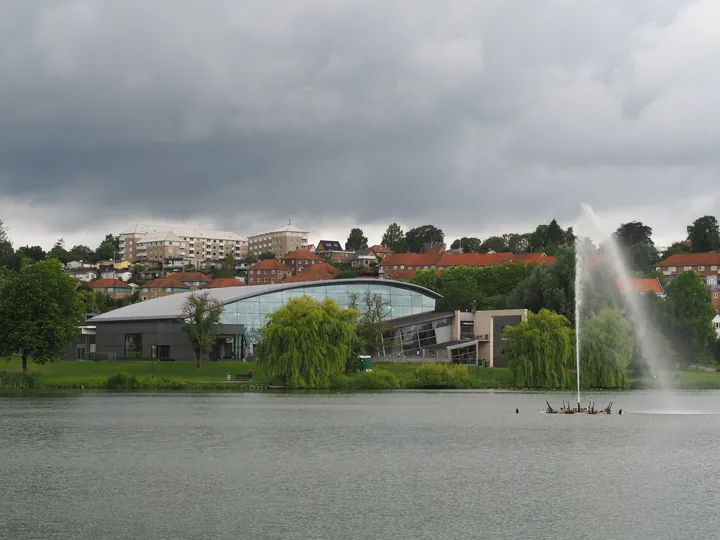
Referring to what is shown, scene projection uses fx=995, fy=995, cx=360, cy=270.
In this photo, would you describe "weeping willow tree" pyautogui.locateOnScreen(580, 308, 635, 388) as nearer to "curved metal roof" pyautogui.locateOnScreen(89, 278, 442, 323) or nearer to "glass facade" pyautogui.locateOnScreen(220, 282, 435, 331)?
"glass facade" pyautogui.locateOnScreen(220, 282, 435, 331)

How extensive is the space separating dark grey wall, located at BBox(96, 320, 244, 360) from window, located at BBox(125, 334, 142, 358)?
0.52 m

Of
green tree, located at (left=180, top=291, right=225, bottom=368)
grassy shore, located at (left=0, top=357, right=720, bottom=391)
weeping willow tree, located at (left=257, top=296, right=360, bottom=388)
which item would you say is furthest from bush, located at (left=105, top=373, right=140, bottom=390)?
green tree, located at (left=180, top=291, right=225, bottom=368)

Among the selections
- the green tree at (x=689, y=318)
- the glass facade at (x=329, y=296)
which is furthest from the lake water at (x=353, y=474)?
the green tree at (x=689, y=318)

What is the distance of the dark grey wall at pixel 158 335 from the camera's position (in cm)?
12319

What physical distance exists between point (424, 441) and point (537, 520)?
19860 millimetres

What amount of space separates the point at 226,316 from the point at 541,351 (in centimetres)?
4548

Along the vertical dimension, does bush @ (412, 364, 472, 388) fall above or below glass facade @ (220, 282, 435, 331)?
below

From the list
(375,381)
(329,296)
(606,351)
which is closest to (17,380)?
Answer: (375,381)

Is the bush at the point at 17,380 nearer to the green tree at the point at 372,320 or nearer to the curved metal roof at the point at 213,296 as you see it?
the curved metal roof at the point at 213,296

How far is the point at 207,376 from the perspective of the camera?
10512 centimetres

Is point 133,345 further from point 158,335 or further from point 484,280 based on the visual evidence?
point 484,280

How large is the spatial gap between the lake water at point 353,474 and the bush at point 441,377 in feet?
108

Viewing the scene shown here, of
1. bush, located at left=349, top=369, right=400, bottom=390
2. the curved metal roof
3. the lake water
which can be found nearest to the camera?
the lake water

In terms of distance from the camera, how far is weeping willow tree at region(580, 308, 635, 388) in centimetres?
9150
